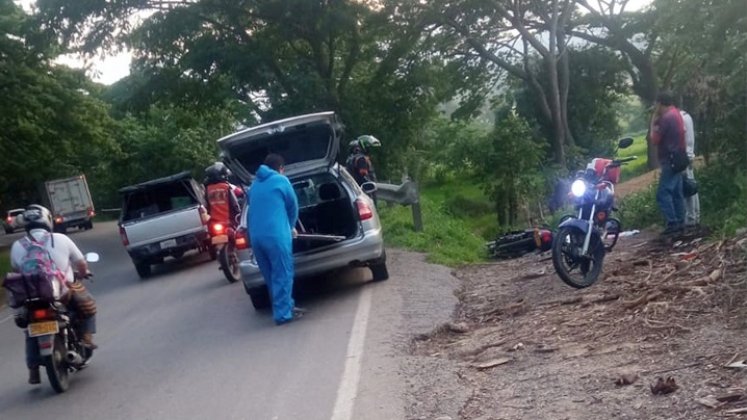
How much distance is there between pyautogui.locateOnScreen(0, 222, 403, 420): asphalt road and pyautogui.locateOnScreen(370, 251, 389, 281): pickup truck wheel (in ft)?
0.57

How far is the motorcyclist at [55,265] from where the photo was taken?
29.8 feet

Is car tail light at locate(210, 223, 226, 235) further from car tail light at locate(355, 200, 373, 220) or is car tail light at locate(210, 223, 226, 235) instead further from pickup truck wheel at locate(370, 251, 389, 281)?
car tail light at locate(355, 200, 373, 220)

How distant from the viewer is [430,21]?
92.3 ft

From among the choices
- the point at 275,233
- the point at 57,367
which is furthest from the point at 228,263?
the point at 57,367

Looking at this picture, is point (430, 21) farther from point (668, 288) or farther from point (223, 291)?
point (668, 288)

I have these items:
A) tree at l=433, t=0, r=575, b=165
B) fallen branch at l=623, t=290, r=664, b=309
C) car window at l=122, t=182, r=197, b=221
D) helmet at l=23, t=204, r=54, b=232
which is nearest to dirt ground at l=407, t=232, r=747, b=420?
fallen branch at l=623, t=290, r=664, b=309

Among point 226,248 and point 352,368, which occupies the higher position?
point 226,248

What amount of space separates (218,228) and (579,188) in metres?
7.18

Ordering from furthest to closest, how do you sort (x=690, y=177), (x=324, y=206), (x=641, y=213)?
(x=641, y=213), (x=324, y=206), (x=690, y=177)

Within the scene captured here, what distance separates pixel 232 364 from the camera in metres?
9.32

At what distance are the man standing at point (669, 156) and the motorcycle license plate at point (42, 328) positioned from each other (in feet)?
22.8

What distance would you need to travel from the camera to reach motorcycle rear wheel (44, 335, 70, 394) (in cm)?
893

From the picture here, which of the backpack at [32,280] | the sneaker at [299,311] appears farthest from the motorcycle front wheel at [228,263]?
the backpack at [32,280]

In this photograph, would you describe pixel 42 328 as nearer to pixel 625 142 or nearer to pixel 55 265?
pixel 55 265
